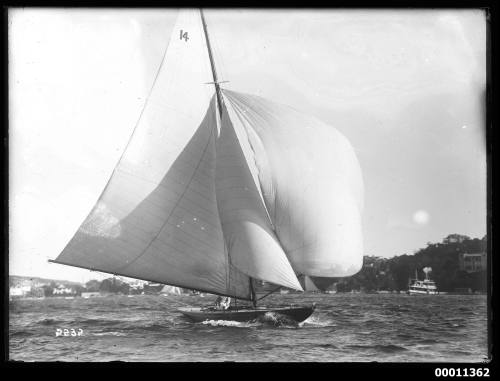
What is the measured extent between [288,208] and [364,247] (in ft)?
6.63

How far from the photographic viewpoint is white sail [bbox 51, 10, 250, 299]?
1748 centimetres

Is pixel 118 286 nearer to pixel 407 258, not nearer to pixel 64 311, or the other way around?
pixel 64 311

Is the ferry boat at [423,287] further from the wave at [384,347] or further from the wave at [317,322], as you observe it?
the wave at [384,347]

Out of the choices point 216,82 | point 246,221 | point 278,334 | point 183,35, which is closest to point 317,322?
point 278,334

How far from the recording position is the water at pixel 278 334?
14789 millimetres

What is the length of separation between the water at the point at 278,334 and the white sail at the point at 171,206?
1.30 m

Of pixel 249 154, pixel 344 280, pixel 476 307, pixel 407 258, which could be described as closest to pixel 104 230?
pixel 249 154

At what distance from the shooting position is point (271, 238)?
1670 cm

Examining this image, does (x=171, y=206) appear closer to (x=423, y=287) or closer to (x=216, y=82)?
(x=216, y=82)

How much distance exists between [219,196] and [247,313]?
10.5 feet

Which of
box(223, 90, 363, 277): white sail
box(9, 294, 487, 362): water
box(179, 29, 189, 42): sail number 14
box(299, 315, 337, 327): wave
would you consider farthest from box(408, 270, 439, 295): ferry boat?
box(179, 29, 189, 42): sail number 14

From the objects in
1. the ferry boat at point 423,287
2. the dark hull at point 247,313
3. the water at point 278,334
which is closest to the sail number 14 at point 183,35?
the water at point 278,334

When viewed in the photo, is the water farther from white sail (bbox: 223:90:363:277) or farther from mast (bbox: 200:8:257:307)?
white sail (bbox: 223:90:363:277)

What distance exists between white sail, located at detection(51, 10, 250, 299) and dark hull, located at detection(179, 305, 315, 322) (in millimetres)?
681
